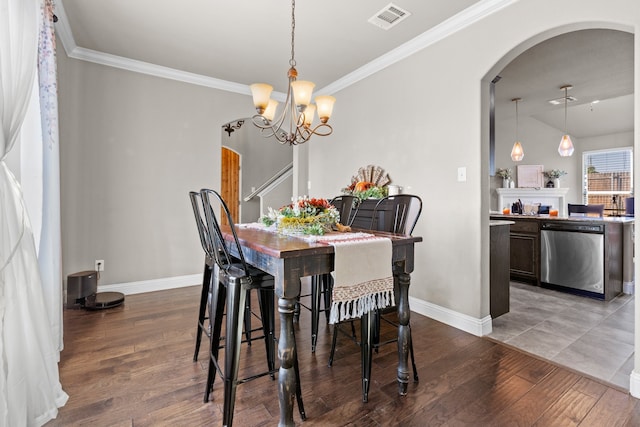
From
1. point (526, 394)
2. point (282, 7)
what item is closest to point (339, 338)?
point (526, 394)

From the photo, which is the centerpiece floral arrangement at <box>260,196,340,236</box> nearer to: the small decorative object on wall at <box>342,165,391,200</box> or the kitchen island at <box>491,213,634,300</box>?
the small decorative object on wall at <box>342,165,391,200</box>

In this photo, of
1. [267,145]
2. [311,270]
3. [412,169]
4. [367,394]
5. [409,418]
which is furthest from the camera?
[267,145]

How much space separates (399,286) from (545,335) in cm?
169

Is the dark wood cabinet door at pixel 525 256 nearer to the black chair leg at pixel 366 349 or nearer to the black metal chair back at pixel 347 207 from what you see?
the black metal chair back at pixel 347 207

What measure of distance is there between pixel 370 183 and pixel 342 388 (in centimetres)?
240

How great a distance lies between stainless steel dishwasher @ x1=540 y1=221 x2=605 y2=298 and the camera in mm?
3535

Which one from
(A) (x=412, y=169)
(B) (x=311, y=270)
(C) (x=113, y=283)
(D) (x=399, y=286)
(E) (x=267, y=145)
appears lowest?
(C) (x=113, y=283)

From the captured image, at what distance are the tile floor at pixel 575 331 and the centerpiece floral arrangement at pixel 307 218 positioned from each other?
1.79 m

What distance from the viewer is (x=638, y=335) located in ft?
5.99

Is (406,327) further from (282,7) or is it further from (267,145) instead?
(267,145)

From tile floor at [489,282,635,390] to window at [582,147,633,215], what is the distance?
563 centimetres

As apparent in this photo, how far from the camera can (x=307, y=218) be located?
6.08 feet

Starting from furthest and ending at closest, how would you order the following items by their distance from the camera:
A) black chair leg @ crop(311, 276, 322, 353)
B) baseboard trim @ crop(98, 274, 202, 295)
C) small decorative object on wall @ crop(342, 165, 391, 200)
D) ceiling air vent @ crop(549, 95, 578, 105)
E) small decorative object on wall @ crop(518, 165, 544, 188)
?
small decorative object on wall @ crop(518, 165, 544, 188) < ceiling air vent @ crop(549, 95, 578, 105) < baseboard trim @ crop(98, 274, 202, 295) < small decorative object on wall @ crop(342, 165, 391, 200) < black chair leg @ crop(311, 276, 322, 353)

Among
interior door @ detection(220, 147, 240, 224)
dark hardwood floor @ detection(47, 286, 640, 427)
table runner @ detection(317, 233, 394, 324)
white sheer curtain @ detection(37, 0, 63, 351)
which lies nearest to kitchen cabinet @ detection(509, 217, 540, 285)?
dark hardwood floor @ detection(47, 286, 640, 427)
